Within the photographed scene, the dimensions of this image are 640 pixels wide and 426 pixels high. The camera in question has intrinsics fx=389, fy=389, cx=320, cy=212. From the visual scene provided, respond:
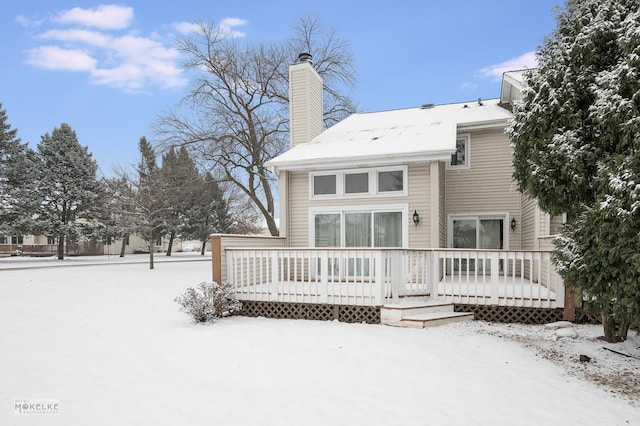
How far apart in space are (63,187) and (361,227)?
89.6 ft

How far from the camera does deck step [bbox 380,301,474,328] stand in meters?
6.49

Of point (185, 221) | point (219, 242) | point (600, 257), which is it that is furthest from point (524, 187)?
point (185, 221)

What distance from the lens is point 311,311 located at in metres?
7.42

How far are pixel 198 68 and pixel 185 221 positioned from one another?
633 inches

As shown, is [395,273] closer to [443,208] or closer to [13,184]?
[443,208]

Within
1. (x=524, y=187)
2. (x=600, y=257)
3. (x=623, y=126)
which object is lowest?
(x=600, y=257)

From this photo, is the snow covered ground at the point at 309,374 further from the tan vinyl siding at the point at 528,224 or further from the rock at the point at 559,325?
the tan vinyl siding at the point at 528,224

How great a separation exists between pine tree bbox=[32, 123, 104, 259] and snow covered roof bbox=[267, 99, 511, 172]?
78.4 ft

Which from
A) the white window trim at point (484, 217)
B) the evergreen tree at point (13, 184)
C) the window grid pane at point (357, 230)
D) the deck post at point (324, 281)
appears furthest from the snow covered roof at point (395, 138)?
the evergreen tree at point (13, 184)

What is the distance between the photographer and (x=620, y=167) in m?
4.16

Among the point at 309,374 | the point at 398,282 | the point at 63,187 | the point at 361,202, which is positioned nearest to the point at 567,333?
the point at 398,282

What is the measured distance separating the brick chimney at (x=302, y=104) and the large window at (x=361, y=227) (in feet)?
10.8

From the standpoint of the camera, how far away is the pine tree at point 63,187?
90.3 ft

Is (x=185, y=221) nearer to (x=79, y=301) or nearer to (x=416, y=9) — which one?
(x=79, y=301)
